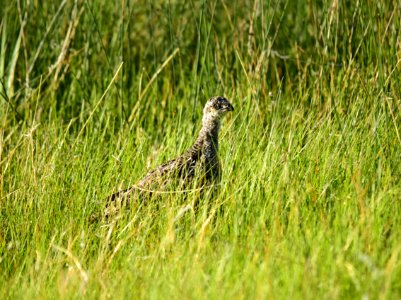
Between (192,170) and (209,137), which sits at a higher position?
(209,137)

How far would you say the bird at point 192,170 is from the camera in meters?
5.21

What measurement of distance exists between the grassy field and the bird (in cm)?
11

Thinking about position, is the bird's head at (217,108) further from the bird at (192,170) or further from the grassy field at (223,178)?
the grassy field at (223,178)

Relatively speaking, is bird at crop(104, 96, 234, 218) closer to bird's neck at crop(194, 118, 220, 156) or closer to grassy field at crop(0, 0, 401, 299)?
bird's neck at crop(194, 118, 220, 156)

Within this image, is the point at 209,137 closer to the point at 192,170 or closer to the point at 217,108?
the point at 217,108

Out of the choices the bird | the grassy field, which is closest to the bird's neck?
the bird

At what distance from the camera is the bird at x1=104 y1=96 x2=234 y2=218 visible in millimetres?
5211

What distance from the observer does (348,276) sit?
3826 millimetres

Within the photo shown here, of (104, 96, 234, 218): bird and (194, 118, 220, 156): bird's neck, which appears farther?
(194, 118, 220, 156): bird's neck

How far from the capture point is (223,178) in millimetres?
5383

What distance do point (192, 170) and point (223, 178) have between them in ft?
0.74

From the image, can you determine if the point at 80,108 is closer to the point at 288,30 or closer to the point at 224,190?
the point at 288,30

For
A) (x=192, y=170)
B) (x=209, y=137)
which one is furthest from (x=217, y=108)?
(x=192, y=170)

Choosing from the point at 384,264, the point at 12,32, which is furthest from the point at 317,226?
the point at 12,32
